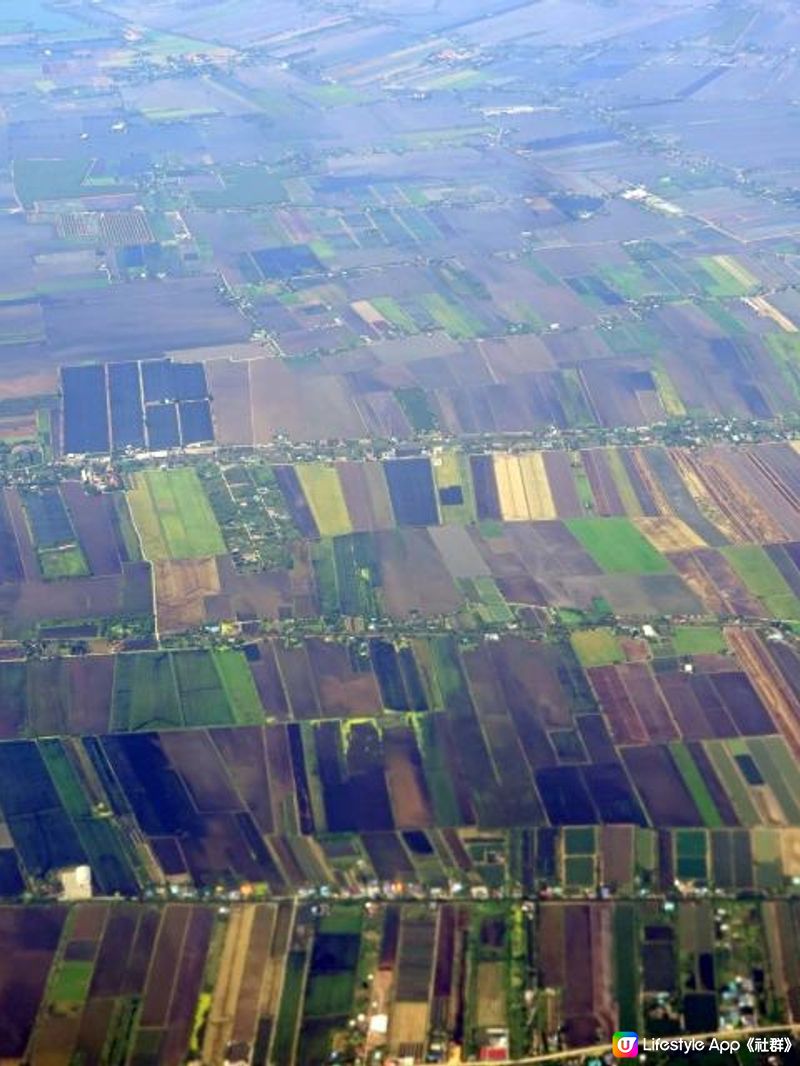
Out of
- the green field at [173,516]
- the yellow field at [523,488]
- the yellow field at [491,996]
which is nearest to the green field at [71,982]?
the yellow field at [491,996]

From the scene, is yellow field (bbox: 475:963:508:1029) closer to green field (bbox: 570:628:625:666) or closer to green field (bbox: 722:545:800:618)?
green field (bbox: 570:628:625:666)

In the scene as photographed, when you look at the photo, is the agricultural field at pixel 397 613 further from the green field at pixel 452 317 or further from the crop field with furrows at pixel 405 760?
the green field at pixel 452 317

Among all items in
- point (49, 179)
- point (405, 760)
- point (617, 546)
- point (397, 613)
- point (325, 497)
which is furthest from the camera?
point (49, 179)

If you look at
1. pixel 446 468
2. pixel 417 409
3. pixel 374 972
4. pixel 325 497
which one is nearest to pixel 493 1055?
pixel 374 972

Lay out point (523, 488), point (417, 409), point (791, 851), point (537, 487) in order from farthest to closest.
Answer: point (417, 409) < point (537, 487) < point (523, 488) < point (791, 851)

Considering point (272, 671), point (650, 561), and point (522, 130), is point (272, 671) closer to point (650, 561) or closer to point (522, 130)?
point (650, 561)

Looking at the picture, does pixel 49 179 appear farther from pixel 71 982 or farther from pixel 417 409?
pixel 71 982

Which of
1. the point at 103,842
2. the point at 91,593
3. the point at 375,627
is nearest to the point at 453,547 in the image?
the point at 375,627
